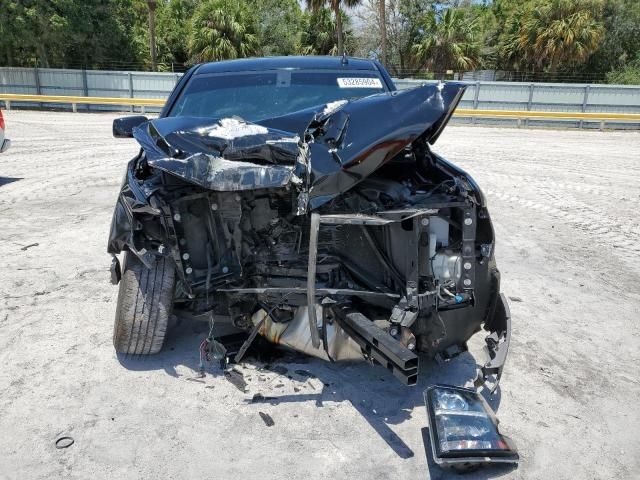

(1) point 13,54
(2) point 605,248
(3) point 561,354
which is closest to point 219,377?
(3) point 561,354

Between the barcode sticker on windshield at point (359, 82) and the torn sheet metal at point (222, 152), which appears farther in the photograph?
the barcode sticker on windshield at point (359, 82)

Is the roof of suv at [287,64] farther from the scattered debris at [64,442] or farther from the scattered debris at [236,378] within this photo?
the scattered debris at [64,442]

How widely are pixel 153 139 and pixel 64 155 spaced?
8955 millimetres

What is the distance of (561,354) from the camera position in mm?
3402

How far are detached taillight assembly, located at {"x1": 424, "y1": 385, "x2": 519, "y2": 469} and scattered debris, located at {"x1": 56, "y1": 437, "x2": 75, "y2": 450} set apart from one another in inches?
68.5

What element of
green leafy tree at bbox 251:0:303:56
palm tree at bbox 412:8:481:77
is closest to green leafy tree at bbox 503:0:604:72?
palm tree at bbox 412:8:481:77

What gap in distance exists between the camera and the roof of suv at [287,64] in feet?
13.6

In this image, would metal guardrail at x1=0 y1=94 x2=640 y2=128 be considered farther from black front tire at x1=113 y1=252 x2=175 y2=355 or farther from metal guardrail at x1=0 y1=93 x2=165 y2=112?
black front tire at x1=113 y1=252 x2=175 y2=355

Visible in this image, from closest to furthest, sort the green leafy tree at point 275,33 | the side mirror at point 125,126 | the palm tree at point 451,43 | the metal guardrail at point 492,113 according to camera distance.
→ the side mirror at point 125,126 < the metal guardrail at point 492,113 < the palm tree at point 451,43 < the green leafy tree at point 275,33

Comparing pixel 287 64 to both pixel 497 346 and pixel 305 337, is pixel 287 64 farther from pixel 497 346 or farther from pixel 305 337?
pixel 497 346

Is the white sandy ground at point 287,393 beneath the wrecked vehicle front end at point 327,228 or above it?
beneath

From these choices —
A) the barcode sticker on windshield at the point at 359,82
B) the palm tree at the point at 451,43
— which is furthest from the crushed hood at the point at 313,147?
the palm tree at the point at 451,43

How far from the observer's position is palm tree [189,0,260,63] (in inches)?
957

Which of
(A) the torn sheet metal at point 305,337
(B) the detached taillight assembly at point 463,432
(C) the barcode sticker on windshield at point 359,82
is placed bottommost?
(B) the detached taillight assembly at point 463,432
